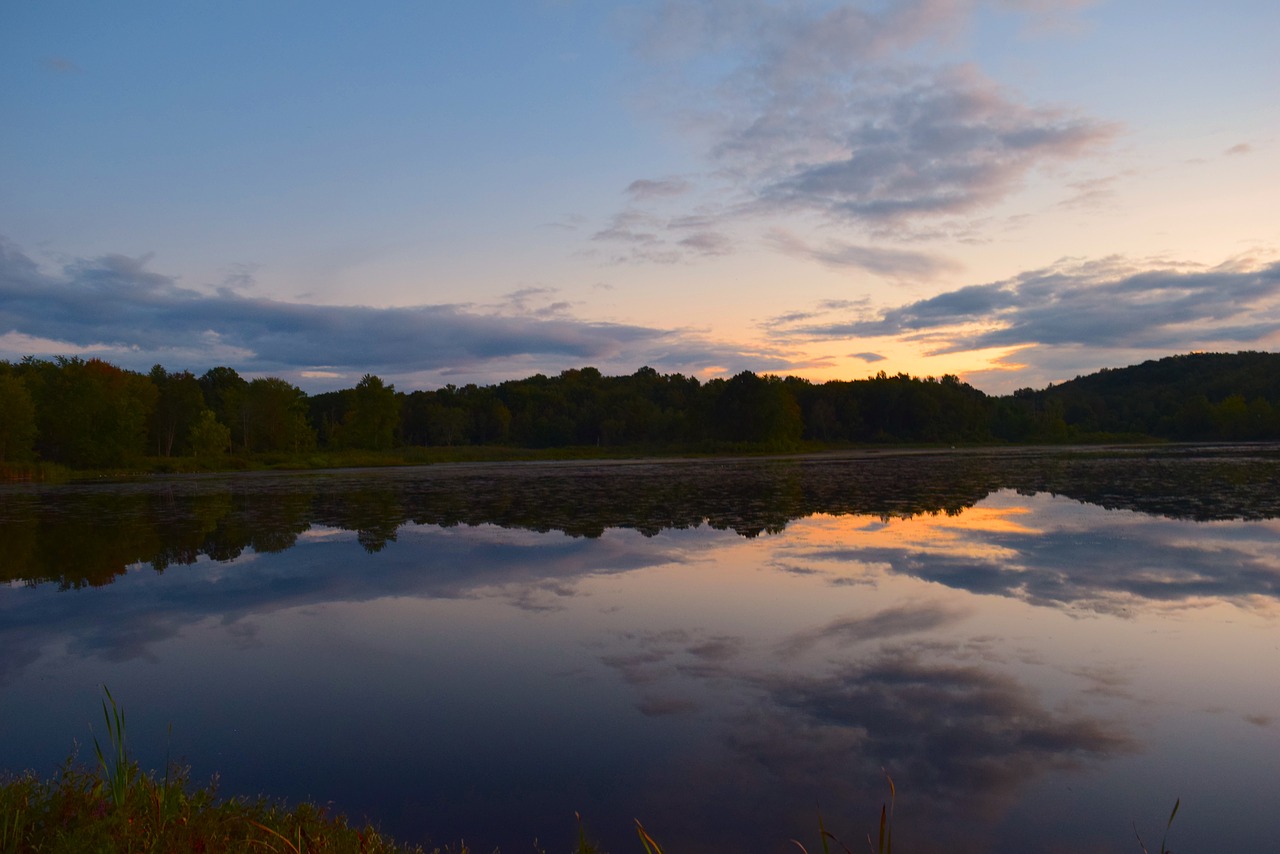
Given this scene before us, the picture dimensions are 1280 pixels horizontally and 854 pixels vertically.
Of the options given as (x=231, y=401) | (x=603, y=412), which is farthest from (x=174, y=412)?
(x=603, y=412)

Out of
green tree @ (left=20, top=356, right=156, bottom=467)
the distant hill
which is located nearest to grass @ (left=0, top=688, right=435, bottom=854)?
green tree @ (left=20, top=356, right=156, bottom=467)

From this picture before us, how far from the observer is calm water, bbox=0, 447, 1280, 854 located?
4926mm

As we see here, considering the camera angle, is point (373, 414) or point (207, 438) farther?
point (373, 414)

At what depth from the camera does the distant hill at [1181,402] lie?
323 feet

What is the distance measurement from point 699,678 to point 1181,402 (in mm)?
132383

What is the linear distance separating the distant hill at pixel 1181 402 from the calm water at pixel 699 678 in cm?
10260

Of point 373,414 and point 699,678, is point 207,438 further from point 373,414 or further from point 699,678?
point 699,678

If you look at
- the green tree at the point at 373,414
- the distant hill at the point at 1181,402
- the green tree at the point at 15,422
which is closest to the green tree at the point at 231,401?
the green tree at the point at 373,414

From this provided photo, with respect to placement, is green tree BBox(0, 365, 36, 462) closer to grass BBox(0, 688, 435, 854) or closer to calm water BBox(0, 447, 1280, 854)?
calm water BBox(0, 447, 1280, 854)

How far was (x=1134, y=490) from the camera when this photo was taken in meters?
25.6

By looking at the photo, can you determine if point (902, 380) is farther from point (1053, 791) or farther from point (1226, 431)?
point (1053, 791)

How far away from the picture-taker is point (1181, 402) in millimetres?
114250

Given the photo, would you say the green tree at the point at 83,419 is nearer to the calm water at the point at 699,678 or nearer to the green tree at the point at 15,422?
the green tree at the point at 15,422

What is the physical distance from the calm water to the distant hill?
337 ft
